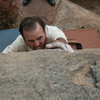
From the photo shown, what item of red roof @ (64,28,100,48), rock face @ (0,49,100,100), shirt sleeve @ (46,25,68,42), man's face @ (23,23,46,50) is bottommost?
red roof @ (64,28,100,48)

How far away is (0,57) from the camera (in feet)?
6.36

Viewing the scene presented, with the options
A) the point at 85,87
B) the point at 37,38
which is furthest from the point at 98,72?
the point at 37,38

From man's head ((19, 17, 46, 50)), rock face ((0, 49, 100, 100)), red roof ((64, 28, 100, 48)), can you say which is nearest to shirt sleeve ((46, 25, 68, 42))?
man's head ((19, 17, 46, 50))

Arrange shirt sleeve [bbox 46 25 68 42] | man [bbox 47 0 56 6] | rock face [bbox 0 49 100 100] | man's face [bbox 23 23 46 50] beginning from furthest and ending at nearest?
man [bbox 47 0 56 6] < shirt sleeve [bbox 46 25 68 42] < man's face [bbox 23 23 46 50] < rock face [bbox 0 49 100 100]

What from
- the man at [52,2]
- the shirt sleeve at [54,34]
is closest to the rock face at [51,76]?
the shirt sleeve at [54,34]

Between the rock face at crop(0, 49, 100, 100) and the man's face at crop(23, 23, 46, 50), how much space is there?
59 cm

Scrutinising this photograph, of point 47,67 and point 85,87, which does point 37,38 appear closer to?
point 47,67

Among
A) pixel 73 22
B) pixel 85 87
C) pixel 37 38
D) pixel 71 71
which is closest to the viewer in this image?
pixel 85 87

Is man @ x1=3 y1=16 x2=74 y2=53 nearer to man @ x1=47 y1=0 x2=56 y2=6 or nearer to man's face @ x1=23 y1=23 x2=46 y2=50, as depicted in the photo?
man's face @ x1=23 y1=23 x2=46 y2=50

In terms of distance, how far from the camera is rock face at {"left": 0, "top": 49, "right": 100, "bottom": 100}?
1.56m

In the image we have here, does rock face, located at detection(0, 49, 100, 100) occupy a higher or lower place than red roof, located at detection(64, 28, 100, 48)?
higher

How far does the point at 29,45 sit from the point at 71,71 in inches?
36.5

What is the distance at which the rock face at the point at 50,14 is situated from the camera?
15.6 feet

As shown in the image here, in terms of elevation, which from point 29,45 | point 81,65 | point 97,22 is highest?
point 81,65
